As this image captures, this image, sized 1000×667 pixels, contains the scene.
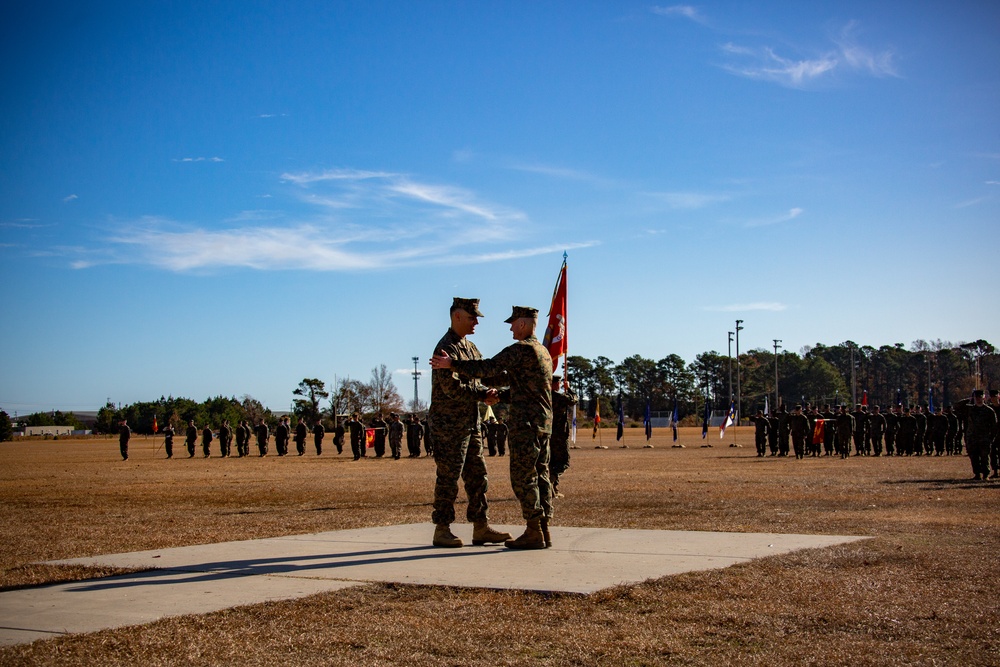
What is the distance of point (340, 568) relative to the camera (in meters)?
7.60

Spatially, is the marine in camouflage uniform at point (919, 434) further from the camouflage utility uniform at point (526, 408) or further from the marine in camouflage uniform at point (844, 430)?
the camouflage utility uniform at point (526, 408)

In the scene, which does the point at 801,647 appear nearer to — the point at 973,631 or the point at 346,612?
the point at 973,631

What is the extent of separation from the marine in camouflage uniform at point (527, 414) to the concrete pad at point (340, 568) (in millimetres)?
308

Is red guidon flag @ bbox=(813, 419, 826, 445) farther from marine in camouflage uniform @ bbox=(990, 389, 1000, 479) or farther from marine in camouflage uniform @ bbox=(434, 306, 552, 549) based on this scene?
marine in camouflage uniform @ bbox=(434, 306, 552, 549)

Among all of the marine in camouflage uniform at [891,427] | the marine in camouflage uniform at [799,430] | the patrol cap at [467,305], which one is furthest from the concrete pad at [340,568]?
the marine in camouflage uniform at [891,427]

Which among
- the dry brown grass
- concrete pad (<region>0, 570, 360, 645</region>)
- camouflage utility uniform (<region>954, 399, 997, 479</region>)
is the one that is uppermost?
camouflage utility uniform (<region>954, 399, 997, 479</region>)

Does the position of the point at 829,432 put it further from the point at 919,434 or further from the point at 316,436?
the point at 316,436

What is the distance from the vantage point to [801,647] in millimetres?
4965

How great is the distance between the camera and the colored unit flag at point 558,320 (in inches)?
619

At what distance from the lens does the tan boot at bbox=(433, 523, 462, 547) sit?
8781 mm

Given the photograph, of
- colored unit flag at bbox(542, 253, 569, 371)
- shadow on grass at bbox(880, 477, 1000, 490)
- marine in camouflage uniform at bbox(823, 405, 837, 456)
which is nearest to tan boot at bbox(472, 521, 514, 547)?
colored unit flag at bbox(542, 253, 569, 371)

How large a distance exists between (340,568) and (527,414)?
209 centimetres

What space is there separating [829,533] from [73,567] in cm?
690

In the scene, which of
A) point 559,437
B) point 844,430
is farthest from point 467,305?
point 844,430
